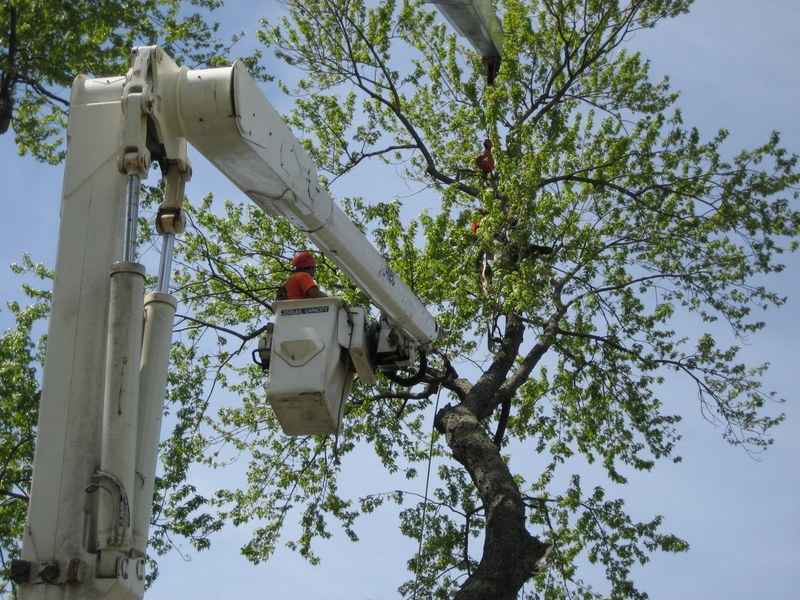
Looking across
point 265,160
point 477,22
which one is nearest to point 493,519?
point 265,160

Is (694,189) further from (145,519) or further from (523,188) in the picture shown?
(145,519)

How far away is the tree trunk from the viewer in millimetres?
9953

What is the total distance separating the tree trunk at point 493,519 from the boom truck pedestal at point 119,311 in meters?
3.50

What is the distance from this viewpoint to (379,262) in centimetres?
844

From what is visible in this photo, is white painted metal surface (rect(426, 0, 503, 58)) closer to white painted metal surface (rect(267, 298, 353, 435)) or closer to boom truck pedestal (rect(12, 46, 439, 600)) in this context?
white painted metal surface (rect(267, 298, 353, 435))

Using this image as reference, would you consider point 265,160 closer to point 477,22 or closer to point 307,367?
point 307,367

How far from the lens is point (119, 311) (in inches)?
211

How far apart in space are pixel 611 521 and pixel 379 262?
303 inches

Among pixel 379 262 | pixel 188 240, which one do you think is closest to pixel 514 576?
pixel 379 262

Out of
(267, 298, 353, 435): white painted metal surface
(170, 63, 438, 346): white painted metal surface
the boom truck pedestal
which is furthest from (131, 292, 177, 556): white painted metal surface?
(267, 298, 353, 435): white painted metal surface

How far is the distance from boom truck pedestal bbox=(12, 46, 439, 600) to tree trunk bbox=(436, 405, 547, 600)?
3.50m

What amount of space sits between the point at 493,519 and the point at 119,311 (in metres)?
6.07

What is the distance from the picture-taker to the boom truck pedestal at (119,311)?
510 centimetres

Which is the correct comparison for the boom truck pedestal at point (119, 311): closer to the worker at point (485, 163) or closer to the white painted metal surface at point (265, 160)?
the white painted metal surface at point (265, 160)
